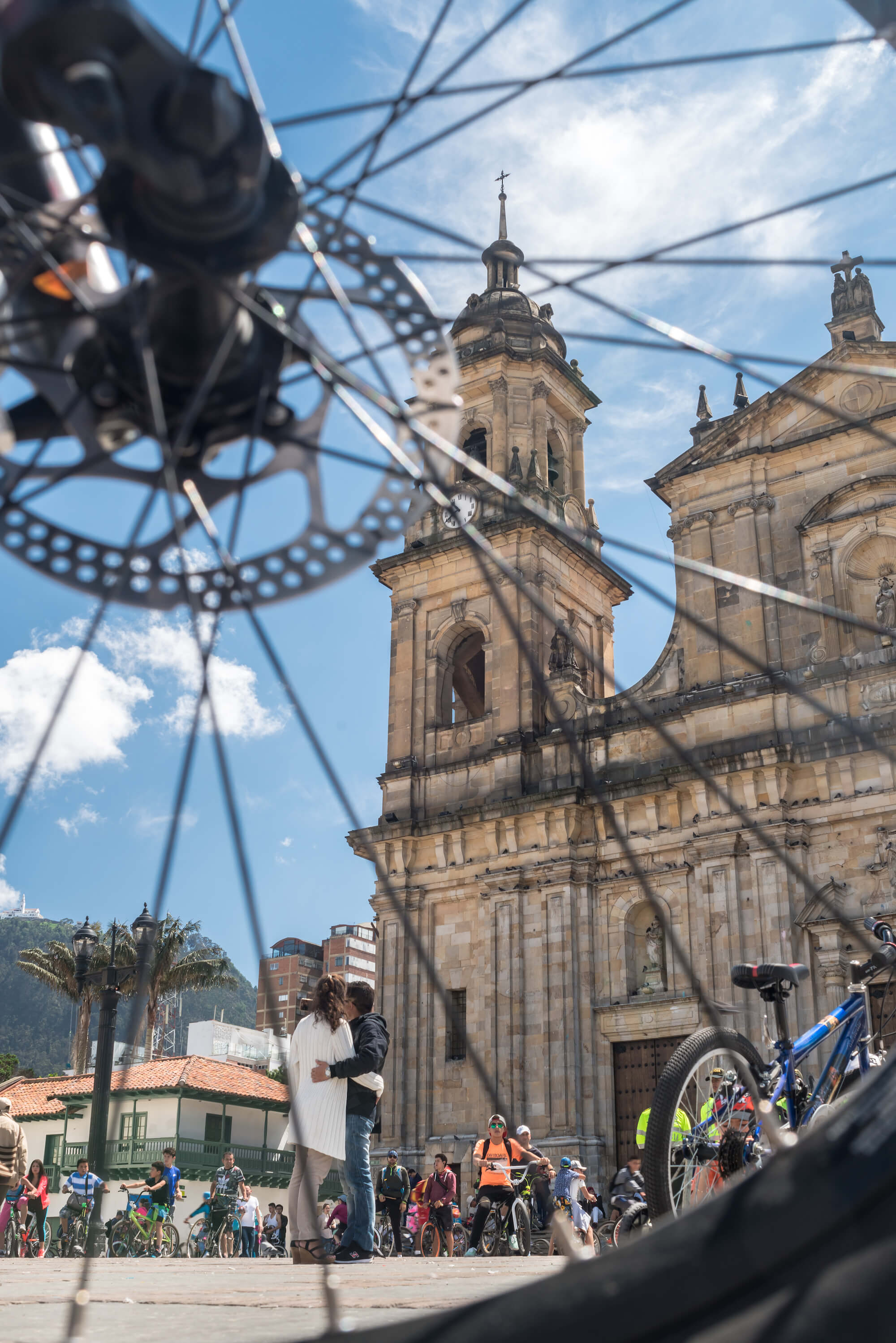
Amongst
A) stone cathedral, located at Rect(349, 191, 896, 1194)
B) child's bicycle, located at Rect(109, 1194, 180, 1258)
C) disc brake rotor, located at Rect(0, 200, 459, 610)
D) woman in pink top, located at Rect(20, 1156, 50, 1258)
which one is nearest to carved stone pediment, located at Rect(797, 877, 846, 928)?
stone cathedral, located at Rect(349, 191, 896, 1194)

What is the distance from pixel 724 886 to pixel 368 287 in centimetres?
1835

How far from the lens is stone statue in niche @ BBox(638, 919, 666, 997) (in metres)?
21.0

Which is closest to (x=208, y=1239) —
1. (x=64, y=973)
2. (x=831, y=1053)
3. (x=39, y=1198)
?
(x=39, y=1198)

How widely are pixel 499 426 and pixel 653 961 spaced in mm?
12086

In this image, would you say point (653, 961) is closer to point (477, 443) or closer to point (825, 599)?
point (825, 599)

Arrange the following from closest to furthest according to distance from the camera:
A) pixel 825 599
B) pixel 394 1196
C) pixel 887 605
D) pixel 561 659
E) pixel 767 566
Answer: pixel 394 1196, pixel 887 605, pixel 825 599, pixel 767 566, pixel 561 659

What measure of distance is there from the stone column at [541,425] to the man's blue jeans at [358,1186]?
69.9ft

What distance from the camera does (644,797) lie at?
2158 cm

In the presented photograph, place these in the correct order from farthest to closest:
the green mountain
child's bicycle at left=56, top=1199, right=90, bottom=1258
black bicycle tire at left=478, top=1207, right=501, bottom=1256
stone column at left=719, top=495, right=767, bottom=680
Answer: the green mountain → stone column at left=719, top=495, right=767, bottom=680 → child's bicycle at left=56, top=1199, right=90, bottom=1258 → black bicycle tire at left=478, top=1207, right=501, bottom=1256

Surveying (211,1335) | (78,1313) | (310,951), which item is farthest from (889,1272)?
(310,951)

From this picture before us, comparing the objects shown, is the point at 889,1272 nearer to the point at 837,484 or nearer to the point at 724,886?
the point at 724,886

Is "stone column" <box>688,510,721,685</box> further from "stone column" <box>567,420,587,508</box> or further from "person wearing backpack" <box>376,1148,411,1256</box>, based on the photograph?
"person wearing backpack" <box>376,1148,411,1256</box>

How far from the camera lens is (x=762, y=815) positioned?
19.9 meters

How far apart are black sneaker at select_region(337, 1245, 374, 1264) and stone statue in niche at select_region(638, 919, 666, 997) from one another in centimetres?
1526
